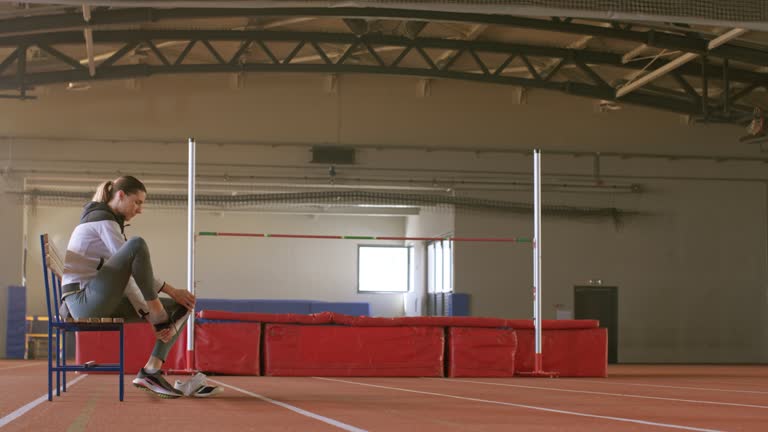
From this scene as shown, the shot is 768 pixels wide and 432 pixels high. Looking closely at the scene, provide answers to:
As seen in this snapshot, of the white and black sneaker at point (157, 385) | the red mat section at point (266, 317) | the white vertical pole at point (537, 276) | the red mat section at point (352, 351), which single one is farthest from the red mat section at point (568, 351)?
the white and black sneaker at point (157, 385)

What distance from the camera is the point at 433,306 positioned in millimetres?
18594

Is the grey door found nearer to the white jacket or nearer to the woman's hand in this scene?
the woman's hand

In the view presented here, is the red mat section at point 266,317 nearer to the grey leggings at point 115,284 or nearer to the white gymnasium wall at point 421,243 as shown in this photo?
the grey leggings at point 115,284

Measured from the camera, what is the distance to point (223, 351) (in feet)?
27.3

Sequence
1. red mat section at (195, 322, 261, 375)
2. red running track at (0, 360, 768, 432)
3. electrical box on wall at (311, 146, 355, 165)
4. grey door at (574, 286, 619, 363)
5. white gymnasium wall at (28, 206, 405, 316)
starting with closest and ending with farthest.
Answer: red running track at (0, 360, 768, 432) < red mat section at (195, 322, 261, 375) < electrical box on wall at (311, 146, 355, 165) < grey door at (574, 286, 619, 363) < white gymnasium wall at (28, 206, 405, 316)

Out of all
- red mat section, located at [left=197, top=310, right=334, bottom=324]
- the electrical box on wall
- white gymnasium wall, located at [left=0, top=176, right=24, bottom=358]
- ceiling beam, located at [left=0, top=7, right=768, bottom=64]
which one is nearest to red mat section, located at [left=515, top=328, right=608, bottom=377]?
red mat section, located at [left=197, top=310, right=334, bottom=324]

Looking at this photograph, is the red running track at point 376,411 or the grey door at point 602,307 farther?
the grey door at point 602,307

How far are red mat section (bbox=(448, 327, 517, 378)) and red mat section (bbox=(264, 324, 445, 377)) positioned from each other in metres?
0.13

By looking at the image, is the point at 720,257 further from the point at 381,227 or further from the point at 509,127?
the point at 381,227

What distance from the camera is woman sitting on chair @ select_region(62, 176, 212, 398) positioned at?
→ 13.2ft

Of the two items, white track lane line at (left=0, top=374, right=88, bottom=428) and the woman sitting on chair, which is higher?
the woman sitting on chair

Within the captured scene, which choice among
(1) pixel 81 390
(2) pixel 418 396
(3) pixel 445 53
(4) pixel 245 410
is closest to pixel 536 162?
(2) pixel 418 396

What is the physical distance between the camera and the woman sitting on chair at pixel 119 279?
4.02 metres

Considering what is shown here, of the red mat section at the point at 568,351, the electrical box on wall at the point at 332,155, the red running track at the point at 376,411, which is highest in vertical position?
the electrical box on wall at the point at 332,155
